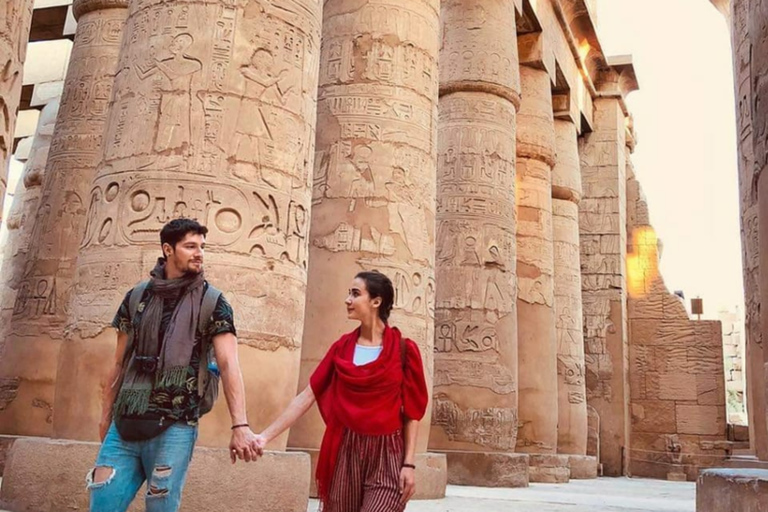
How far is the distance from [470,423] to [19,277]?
20.3 ft

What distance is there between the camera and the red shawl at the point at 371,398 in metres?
3.17

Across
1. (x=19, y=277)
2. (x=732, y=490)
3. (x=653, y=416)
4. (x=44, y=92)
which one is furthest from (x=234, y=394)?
(x=653, y=416)

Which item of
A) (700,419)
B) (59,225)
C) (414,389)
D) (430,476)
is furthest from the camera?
(700,419)

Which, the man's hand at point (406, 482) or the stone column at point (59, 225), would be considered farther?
the stone column at point (59, 225)

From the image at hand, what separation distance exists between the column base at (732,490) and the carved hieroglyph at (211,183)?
246 cm

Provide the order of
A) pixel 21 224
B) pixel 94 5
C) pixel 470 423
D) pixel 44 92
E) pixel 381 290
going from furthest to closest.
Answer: pixel 44 92 < pixel 21 224 < pixel 470 423 < pixel 94 5 < pixel 381 290

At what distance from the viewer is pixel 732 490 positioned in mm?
3908

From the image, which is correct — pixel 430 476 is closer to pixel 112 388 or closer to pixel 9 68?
pixel 9 68

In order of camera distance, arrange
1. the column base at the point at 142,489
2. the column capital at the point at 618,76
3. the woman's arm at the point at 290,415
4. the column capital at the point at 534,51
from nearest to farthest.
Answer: the woman's arm at the point at 290,415, the column base at the point at 142,489, the column capital at the point at 534,51, the column capital at the point at 618,76

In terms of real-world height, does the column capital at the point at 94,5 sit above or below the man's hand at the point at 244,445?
above

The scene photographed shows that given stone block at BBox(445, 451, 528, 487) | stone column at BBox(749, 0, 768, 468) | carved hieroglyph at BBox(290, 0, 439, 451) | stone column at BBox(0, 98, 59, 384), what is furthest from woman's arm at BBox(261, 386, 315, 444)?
stone block at BBox(445, 451, 528, 487)

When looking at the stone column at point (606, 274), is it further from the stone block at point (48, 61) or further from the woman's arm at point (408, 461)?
the woman's arm at point (408, 461)

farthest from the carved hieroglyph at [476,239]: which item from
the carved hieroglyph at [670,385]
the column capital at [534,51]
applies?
the carved hieroglyph at [670,385]

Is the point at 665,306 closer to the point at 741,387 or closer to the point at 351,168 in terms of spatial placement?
the point at 351,168
